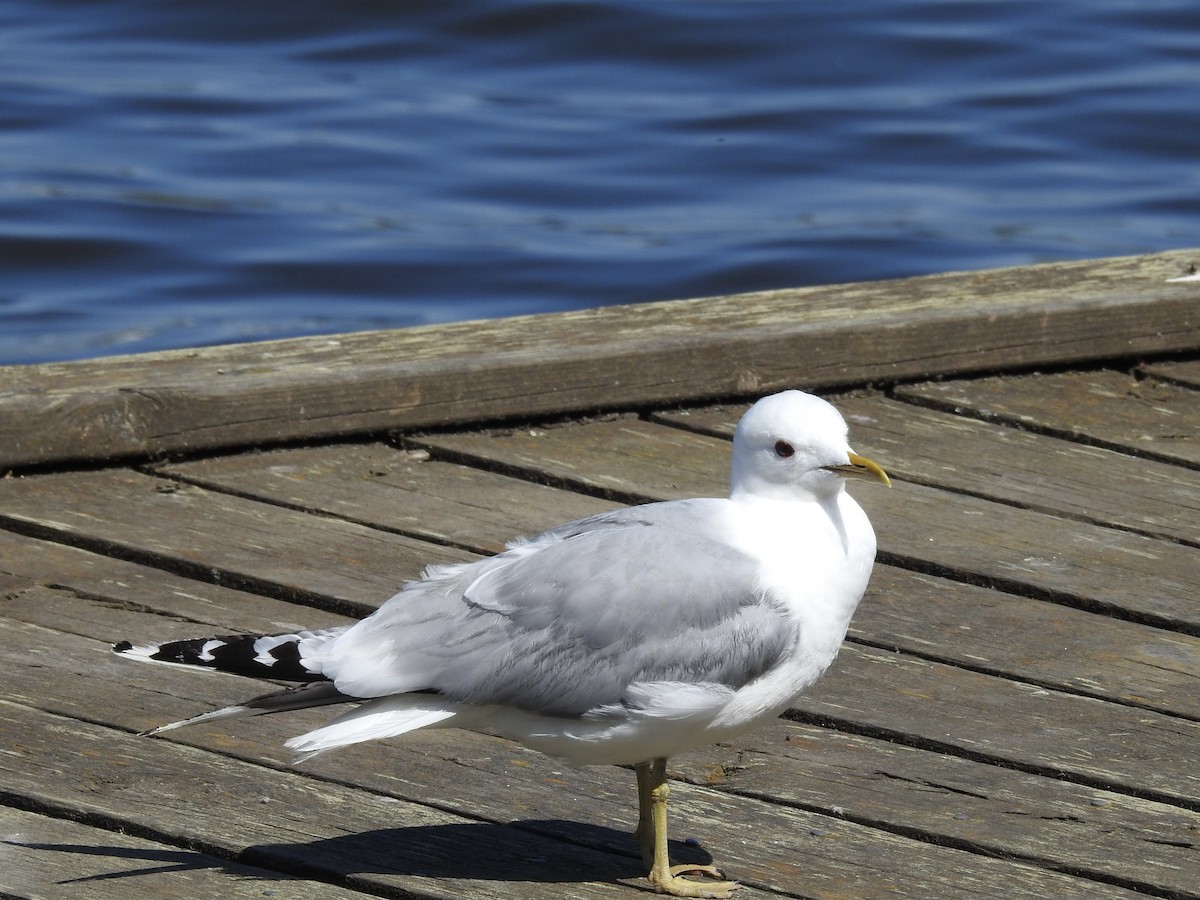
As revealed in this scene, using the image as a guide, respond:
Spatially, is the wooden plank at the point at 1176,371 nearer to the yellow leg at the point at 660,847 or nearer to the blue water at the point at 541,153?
the yellow leg at the point at 660,847

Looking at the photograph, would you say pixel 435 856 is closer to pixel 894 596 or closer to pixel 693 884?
pixel 693 884

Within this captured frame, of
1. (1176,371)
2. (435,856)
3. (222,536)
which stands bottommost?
(435,856)

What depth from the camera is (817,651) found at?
236 centimetres

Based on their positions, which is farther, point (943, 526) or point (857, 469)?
point (943, 526)

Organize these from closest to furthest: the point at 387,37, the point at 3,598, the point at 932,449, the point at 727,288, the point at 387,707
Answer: the point at 387,707
the point at 3,598
the point at 932,449
the point at 727,288
the point at 387,37

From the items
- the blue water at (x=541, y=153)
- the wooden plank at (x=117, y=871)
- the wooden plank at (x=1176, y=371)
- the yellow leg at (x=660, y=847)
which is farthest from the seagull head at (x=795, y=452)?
the blue water at (x=541, y=153)

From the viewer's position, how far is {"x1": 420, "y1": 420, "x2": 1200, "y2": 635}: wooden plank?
123 inches

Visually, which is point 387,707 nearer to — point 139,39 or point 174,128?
point 174,128

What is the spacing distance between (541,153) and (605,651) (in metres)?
8.12

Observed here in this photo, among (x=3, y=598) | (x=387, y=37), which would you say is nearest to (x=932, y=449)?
Result: (x=3, y=598)

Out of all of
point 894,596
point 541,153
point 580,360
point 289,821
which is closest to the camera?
point 289,821

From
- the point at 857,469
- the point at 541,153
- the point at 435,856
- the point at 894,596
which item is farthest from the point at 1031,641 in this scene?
the point at 541,153

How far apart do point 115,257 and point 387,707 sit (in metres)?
7.20

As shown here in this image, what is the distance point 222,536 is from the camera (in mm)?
3246
